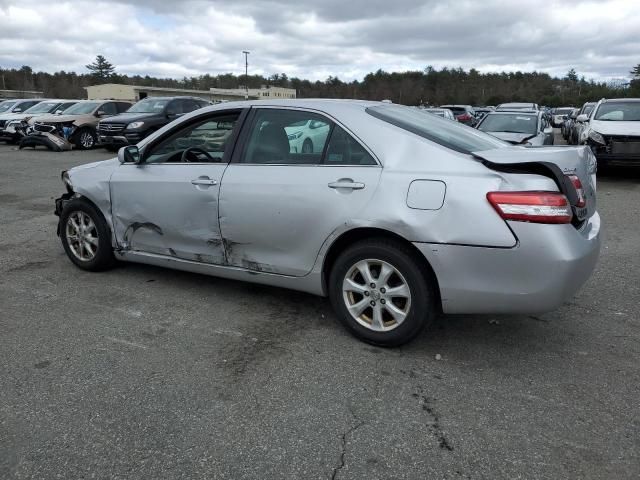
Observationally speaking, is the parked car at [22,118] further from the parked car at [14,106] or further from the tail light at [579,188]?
the tail light at [579,188]

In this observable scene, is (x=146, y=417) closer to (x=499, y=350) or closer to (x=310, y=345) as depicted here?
(x=310, y=345)

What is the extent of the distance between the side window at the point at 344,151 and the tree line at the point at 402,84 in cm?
7829

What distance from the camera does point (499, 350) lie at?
3.56 metres

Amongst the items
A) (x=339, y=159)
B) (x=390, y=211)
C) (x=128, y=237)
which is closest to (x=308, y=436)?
(x=390, y=211)

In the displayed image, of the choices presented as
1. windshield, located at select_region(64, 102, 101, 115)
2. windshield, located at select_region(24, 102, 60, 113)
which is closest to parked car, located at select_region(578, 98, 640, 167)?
windshield, located at select_region(64, 102, 101, 115)

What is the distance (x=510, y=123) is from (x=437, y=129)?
877 centimetres

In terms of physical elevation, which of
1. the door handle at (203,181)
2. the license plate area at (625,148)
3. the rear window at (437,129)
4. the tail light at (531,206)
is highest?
the rear window at (437,129)

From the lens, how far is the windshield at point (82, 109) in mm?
19536

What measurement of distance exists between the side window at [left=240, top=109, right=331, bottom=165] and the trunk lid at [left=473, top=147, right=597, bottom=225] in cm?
110

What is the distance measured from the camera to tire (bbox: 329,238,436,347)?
3.31 metres

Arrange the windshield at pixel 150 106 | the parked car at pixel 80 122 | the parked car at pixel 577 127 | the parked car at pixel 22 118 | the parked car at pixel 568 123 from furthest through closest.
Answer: the parked car at pixel 568 123, the parked car at pixel 22 118, the parked car at pixel 80 122, the windshield at pixel 150 106, the parked car at pixel 577 127

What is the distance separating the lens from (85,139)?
1908cm

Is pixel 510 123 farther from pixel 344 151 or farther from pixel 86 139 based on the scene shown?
pixel 86 139

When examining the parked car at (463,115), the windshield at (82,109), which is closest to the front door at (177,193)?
the windshield at (82,109)
